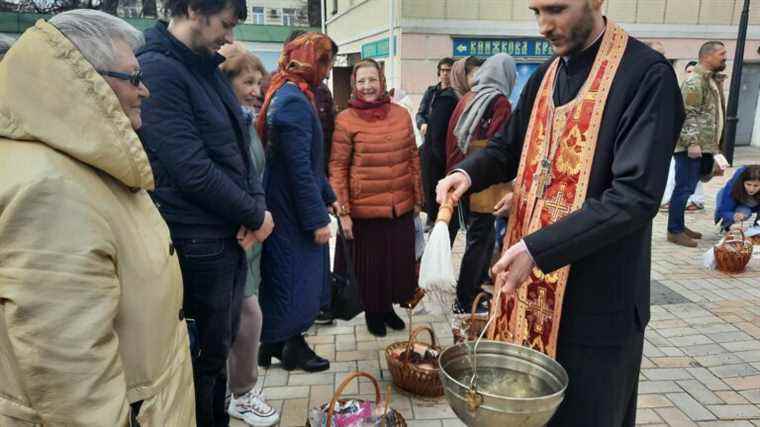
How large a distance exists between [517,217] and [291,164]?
1404 mm

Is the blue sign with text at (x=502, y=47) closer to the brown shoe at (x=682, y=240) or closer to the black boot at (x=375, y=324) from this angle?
the brown shoe at (x=682, y=240)

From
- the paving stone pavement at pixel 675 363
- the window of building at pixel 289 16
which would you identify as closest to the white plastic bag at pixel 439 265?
the paving stone pavement at pixel 675 363

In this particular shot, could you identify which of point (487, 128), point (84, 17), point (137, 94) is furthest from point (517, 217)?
point (487, 128)

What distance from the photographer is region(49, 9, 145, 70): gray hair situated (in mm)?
1332

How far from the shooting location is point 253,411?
293cm

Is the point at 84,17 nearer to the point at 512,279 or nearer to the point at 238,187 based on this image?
the point at 238,187

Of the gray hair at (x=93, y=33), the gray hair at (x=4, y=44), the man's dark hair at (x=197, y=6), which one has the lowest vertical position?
the gray hair at (x=93, y=33)

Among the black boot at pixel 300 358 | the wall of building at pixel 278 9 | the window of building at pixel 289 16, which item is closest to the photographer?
the black boot at pixel 300 358

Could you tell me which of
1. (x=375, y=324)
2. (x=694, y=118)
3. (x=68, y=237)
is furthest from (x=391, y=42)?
(x=68, y=237)

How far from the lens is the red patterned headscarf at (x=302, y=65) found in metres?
3.07

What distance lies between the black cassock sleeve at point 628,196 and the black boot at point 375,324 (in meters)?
2.63

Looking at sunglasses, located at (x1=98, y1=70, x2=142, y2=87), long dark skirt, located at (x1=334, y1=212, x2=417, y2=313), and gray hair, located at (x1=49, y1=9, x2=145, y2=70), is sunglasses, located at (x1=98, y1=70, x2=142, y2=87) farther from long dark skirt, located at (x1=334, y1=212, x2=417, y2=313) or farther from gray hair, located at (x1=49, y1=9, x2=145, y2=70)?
long dark skirt, located at (x1=334, y1=212, x2=417, y2=313)

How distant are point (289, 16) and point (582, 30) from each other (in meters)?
34.3

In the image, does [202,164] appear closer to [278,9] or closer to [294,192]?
[294,192]
